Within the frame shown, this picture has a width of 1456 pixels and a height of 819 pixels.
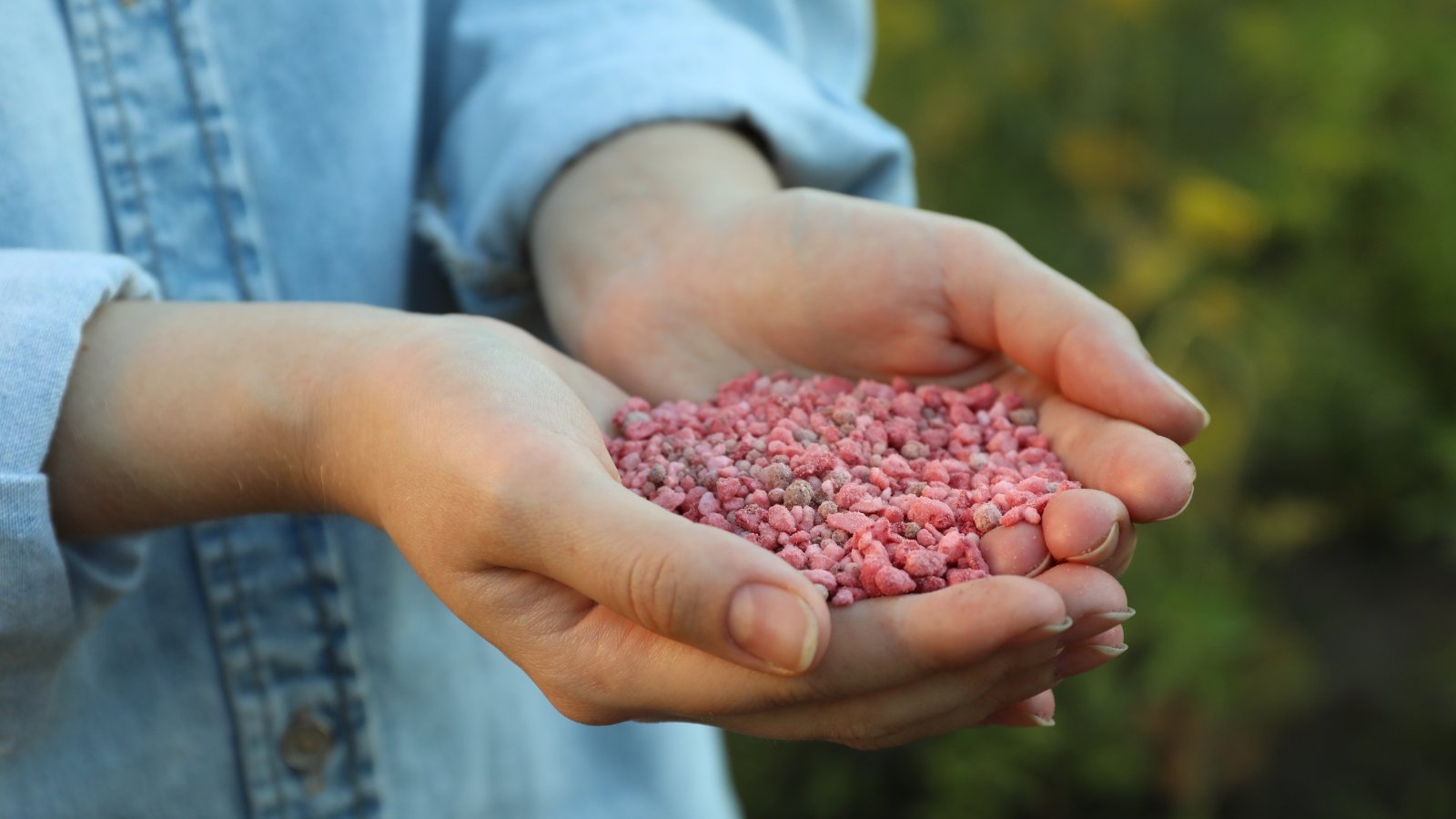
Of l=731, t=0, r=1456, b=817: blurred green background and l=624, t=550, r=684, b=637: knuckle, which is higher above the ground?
l=624, t=550, r=684, b=637: knuckle

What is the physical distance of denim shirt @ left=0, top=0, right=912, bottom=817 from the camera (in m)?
0.93

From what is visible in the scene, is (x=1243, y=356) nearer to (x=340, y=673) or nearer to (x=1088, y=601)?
(x=1088, y=601)

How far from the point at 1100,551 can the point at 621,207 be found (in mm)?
612

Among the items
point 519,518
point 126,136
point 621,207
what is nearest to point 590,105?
point 621,207

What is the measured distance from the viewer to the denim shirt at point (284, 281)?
3.04 feet

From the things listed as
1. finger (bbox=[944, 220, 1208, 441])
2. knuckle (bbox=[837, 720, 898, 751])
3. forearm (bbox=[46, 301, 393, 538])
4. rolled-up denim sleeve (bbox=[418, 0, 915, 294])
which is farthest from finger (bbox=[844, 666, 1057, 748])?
rolled-up denim sleeve (bbox=[418, 0, 915, 294])

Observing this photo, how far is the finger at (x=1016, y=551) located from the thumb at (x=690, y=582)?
0.65 ft

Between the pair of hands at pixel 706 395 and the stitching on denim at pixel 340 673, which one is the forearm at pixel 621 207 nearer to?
the pair of hands at pixel 706 395

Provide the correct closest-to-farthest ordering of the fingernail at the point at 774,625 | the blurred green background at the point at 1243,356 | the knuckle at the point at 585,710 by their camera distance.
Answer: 1. the fingernail at the point at 774,625
2. the knuckle at the point at 585,710
3. the blurred green background at the point at 1243,356

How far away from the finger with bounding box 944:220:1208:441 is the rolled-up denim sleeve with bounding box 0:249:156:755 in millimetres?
705

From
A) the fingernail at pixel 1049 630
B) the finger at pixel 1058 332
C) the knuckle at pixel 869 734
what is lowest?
the knuckle at pixel 869 734

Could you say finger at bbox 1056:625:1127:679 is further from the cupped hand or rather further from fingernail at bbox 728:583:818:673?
fingernail at bbox 728:583:818:673

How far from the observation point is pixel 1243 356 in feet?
6.05

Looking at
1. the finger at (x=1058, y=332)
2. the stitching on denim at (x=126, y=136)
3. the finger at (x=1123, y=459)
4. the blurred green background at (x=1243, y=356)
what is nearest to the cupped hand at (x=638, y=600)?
the finger at (x=1123, y=459)
